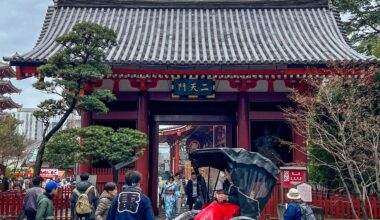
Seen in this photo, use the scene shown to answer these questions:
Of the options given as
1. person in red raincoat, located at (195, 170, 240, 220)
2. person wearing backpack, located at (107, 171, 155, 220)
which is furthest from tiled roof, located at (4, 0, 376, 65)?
person wearing backpack, located at (107, 171, 155, 220)

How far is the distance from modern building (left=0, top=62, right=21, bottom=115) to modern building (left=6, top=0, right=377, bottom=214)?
28.3m

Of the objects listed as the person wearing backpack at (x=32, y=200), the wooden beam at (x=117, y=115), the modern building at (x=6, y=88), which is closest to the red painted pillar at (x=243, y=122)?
the wooden beam at (x=117, y=115)

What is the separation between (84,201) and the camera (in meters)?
8.12

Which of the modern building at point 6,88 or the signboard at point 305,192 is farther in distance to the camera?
the modern building at point 6,88

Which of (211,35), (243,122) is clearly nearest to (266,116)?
(243,122)

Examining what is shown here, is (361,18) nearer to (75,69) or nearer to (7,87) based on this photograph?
(75,69)

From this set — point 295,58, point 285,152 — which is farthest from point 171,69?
point 285,152

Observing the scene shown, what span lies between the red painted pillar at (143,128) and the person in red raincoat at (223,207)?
6916mm

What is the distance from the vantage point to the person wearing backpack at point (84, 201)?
318 inches

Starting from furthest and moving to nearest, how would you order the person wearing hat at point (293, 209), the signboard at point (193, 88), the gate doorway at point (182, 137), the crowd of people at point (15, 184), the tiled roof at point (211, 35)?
the gate doorway at point (182, 137), the crowd of people at point (15, 184), the signboard at point (193, 88), the tiled roof at point (211, 35), the person wearing hat at point (293, 209)

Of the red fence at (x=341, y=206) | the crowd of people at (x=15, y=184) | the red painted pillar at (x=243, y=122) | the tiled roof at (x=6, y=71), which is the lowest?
the red fence at (x=341, y=206)

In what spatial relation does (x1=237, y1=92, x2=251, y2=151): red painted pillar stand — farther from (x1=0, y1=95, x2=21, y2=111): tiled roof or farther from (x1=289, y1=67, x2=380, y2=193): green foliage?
(x1=0, y1=95, x2=21, y2=111): tiled roof

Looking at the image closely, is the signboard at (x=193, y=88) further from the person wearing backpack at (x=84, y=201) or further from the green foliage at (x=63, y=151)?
the person wearing backpack at (x=84, y=201)

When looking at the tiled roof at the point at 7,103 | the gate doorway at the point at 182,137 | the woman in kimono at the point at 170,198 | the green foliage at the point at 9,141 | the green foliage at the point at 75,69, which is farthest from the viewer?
the tiled roof at the point at 7,103
